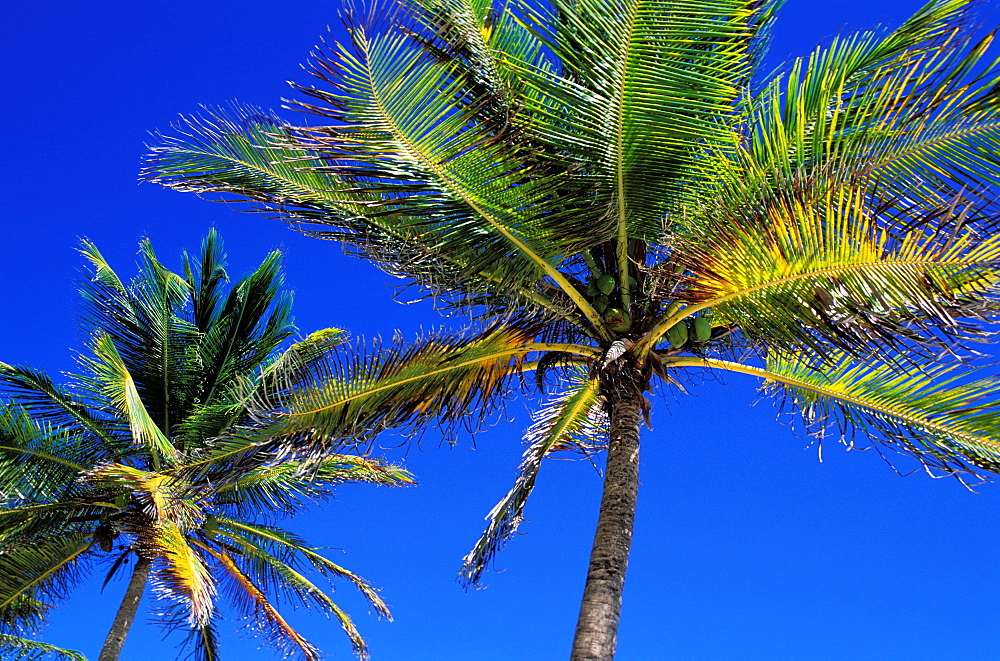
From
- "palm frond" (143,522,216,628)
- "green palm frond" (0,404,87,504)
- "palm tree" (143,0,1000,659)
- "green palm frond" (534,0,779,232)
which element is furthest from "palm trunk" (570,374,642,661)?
"green palm frond" (0,404,87,504)

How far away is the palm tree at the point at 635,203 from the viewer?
16.5ft

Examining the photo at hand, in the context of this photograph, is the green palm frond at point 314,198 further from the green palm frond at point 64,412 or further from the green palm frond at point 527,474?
the green palm frond at point 64,412

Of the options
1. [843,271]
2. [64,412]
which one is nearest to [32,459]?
[64,412]

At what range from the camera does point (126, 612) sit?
11273 millimetres

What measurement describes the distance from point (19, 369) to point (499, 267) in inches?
304

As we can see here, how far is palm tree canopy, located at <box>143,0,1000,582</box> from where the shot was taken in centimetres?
502

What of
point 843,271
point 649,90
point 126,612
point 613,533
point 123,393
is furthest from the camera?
point 126,612

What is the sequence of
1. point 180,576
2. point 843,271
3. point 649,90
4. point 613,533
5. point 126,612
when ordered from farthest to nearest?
point 126,612 → point 180,576 → point 613,533 → point 649,90 → point 843,271

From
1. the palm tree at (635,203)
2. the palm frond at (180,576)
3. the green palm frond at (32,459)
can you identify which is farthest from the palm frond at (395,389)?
the green palm frond at (32,459)

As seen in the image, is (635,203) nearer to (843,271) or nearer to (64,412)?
(843,271)

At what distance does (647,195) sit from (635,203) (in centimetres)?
10

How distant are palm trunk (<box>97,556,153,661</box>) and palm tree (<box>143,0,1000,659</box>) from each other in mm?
6758

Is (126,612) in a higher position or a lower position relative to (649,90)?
lower

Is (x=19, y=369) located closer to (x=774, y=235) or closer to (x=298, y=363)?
(x=298, y=363)
